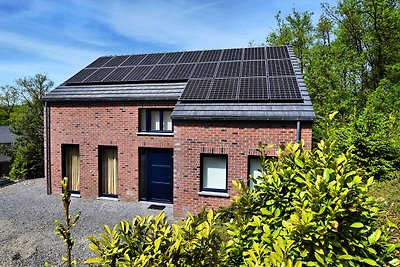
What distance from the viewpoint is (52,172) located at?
14.0m

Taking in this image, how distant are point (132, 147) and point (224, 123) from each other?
483 centimetres

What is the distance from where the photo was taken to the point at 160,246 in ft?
8.59

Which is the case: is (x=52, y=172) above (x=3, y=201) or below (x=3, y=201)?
above

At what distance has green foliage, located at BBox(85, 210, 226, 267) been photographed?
251 centimetres

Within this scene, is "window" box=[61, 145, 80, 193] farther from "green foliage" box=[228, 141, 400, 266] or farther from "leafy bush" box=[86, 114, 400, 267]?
"green foliage" box=[228, 141, 400, 266]

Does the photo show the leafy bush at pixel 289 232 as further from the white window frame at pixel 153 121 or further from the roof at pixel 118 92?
the white window frame at pixel 153 121

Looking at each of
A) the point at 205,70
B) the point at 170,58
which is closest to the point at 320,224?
the point at 205,70

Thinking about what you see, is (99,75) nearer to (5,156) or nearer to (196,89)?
(196,89)

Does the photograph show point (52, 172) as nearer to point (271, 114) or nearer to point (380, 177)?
point (271, 114)

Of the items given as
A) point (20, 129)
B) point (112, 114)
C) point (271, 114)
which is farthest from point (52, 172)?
point (20, 129)

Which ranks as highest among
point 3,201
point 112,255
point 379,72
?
point 379,72

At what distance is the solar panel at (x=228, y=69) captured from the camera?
12.2m

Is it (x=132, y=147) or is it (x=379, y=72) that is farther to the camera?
(x=379, y=72)

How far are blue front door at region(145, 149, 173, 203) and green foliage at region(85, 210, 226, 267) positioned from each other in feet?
31.7
